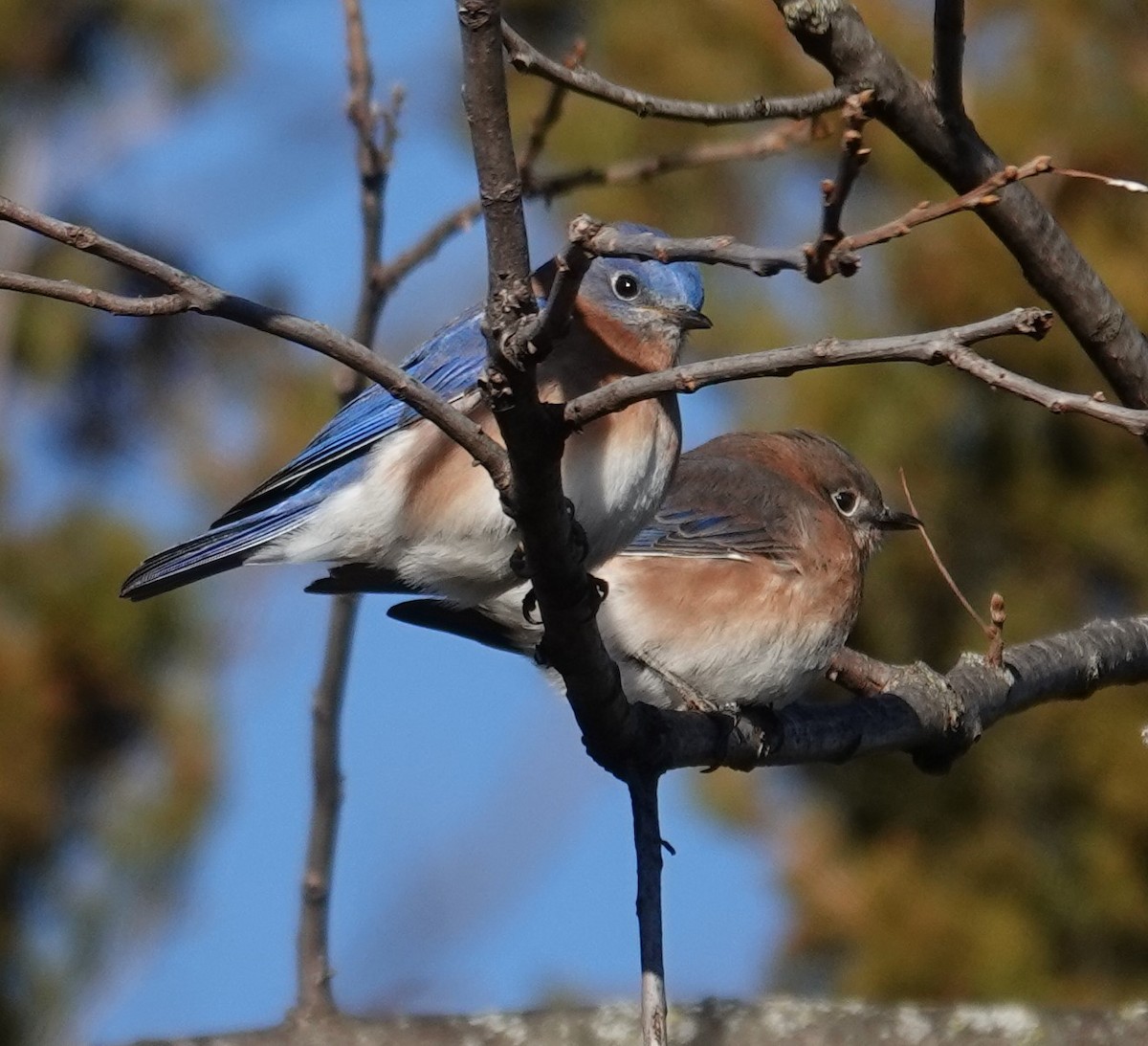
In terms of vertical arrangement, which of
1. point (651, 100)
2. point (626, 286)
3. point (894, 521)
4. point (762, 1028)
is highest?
point (626, 286)

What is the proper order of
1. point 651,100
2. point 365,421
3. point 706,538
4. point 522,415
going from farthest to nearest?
point 706,538 → point 365,421 → point 651,100 → point 522,415

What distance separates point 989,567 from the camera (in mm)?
6246

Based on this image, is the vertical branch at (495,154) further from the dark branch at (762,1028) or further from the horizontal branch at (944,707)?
the dark branch at (762,1028)

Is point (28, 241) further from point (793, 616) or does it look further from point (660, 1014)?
point (660, 1014)

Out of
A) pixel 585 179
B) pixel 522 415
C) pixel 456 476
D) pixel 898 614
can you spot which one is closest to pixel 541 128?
pixel 585 179

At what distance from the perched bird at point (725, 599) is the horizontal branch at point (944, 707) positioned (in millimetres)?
404

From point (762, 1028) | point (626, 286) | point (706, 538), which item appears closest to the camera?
point (762, 1028)

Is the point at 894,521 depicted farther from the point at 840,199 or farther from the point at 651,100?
the point at 840,199

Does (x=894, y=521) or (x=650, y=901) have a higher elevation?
(x=894, y=521)

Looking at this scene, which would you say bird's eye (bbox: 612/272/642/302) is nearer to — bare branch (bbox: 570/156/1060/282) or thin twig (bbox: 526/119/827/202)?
thin twig (bbox: 526/119/827/202)

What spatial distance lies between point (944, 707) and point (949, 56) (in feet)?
4.65

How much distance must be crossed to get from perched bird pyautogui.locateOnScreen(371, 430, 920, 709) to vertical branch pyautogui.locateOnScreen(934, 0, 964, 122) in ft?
5.17

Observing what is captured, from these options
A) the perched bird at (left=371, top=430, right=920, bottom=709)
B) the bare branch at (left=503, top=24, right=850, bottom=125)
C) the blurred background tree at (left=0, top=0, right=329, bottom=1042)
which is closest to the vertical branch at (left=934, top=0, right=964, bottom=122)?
the bare branch at (left=503, top=24, right=850, bottom=125)

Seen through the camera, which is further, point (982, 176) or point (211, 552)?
point (211, 552)
